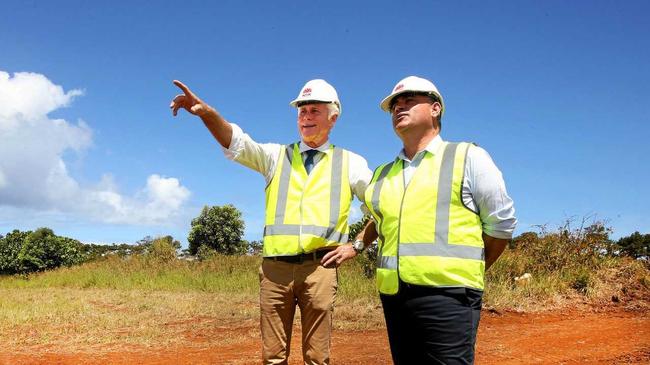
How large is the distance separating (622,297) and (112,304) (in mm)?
11138

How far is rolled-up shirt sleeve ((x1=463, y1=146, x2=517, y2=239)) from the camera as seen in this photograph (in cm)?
246

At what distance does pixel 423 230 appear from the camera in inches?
99.2

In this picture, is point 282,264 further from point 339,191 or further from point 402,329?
point 402,329

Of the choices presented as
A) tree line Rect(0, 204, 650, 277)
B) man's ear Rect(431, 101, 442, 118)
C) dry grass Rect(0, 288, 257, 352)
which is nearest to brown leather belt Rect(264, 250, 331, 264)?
man's ear Rect(431, 101, 442, 118)

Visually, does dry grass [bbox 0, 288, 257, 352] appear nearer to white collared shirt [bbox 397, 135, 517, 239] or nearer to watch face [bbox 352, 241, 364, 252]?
watch face [bbox 352, 241, 364, 252]

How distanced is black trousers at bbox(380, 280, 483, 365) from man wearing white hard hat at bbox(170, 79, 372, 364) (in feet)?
3.23

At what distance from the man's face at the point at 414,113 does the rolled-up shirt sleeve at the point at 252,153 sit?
1.19 meters

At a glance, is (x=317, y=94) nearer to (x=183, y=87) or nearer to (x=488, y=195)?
(x=183, y=87)

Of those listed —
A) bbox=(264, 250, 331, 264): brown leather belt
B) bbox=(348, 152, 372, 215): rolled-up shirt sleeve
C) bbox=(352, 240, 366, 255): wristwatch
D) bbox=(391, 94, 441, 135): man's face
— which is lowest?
bbox=(264, 250, 331, 264): brown leather belt

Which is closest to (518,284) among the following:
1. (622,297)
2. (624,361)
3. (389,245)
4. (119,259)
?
(622,297)

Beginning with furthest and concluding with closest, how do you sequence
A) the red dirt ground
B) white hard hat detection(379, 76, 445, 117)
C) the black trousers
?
the red dirt ground < white hard hat detection(379, 76, 445, 117) < the black trousers

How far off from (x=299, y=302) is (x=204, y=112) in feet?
4.77

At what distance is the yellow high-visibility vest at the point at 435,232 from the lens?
2.44 m

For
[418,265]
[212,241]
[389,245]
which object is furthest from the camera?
[212,241]
